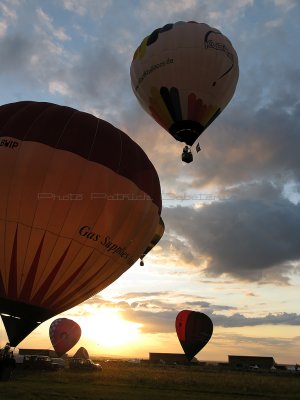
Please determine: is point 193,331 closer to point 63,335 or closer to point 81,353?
point 63,335

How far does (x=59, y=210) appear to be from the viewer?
16.8m

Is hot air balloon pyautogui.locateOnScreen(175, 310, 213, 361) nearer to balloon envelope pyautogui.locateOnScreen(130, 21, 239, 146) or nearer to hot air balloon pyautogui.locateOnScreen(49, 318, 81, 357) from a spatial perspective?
hot air balloon pyautogui.locateOnScreen(49, 318, 81, 357)

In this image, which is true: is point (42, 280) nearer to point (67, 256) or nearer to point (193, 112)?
point (67, 256)

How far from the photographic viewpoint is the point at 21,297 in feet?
53.3

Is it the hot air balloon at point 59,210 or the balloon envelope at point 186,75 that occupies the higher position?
the balloon envelope at point 186,75

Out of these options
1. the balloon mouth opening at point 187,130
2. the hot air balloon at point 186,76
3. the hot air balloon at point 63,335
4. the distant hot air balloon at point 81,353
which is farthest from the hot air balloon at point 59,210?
the distant hot air balloon at point 81,353

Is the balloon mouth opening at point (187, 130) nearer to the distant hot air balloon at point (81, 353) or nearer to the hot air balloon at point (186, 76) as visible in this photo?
the hot air balloon at point (186, 76)

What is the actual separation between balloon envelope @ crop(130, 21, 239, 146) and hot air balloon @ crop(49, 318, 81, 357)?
29570 millimetres

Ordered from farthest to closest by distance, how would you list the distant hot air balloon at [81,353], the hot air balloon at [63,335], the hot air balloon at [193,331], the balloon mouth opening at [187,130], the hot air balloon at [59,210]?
the distant hot air balloon at [81,353], the hot air balloon at [63,335], the hot air balloon at [193,331], the balloon mouth opening at [187,130], the hot air balloon at [59,210]

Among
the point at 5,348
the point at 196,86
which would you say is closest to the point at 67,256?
the point at 5,348

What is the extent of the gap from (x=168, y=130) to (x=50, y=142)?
8199mm

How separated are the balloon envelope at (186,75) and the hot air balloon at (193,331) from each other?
24.4 metres

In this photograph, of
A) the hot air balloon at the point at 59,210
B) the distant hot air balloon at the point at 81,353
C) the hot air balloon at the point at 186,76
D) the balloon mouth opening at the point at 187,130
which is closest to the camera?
the hot air balloon at the point at 59,210

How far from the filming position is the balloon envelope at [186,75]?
76.6ft
